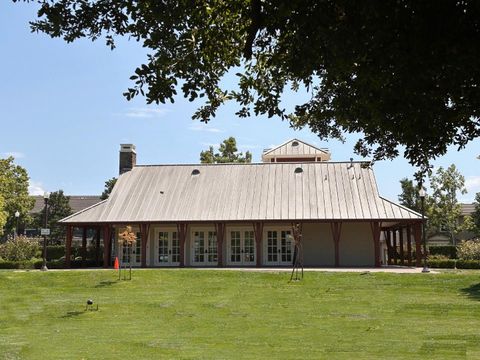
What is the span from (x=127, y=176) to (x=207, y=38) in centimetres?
2919

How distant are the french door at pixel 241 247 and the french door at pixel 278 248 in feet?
2.54

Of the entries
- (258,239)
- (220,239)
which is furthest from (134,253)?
(258,239)

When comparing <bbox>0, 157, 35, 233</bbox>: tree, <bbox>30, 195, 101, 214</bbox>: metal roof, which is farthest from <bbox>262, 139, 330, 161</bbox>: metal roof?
<bbox>30, 195, 101, 214</bbox>: metal roof

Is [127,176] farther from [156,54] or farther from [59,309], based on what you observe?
[156,54]

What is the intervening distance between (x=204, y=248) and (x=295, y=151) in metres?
19.0

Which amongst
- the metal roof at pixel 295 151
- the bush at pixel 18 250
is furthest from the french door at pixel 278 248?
Result: the metal roof at pixel 295 151

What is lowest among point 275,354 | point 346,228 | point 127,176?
point 275,354

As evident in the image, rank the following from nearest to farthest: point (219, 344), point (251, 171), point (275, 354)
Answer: point (275, 354)
point (219, 344)
point (251, 171)

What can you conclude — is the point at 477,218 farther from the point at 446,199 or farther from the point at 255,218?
the point at 255,218

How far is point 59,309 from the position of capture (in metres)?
16.8

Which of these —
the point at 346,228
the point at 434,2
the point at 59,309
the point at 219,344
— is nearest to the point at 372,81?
the point at 434,2

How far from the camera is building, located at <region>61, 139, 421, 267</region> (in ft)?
92.3

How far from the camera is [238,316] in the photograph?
15.2m

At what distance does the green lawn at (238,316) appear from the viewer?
1154cm
